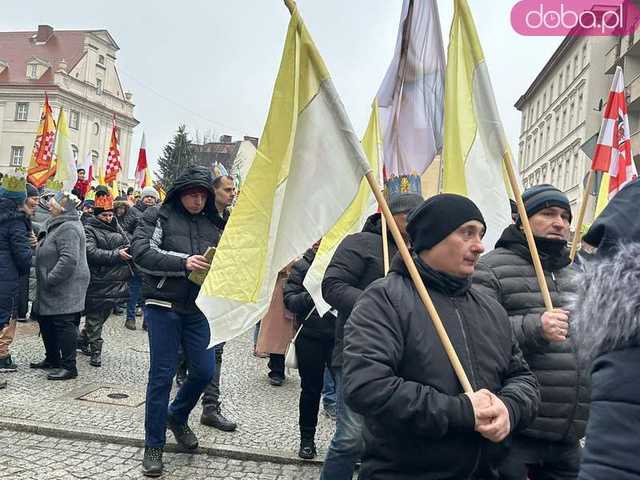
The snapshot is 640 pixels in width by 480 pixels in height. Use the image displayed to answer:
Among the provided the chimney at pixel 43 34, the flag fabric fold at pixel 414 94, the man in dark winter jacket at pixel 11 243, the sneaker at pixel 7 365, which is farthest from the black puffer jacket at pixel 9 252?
the chimney at pixel 43 34

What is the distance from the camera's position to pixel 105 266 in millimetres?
7762

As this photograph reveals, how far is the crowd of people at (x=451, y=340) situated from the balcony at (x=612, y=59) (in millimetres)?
33880

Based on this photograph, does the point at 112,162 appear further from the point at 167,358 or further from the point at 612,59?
the point at 612,59

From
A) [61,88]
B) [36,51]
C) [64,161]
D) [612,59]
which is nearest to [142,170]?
[64,161]

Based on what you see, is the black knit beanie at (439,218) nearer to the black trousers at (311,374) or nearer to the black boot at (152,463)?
the black trousers at (311,374)

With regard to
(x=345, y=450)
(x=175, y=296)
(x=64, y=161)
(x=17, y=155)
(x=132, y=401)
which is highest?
(x=17, y=155)

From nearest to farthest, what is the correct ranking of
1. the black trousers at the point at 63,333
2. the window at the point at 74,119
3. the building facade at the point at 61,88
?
the black trousers at the point at 63,333
the building facade at the point at 61,88
the window at the point at 74,119

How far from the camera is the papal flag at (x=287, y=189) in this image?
321cm

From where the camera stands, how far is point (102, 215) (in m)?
7.73

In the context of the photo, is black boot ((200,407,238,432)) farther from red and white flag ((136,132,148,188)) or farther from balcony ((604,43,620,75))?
balcony ((604,43,620,75))

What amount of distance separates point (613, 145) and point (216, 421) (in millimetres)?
4569

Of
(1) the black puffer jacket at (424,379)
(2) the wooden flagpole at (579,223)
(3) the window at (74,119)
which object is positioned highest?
(3) the window at (74,119)

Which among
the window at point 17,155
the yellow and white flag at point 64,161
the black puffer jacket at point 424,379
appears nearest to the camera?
the black puffer jacket at point 424,379

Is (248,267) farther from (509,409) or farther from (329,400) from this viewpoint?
(329,400)
